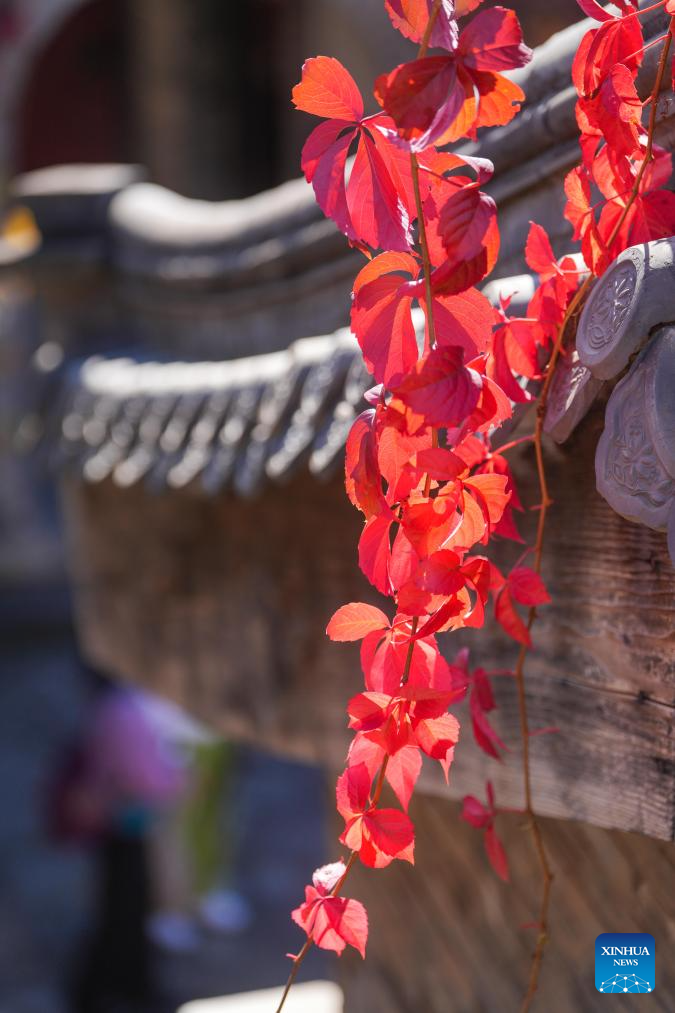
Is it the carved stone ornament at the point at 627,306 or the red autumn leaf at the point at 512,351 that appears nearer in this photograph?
the carved stone ornament at the point at 627,306

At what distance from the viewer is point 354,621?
2.27ft

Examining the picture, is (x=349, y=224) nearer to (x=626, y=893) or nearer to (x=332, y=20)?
(x=626, y=893)

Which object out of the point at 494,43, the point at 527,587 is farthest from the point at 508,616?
the point at 494,43

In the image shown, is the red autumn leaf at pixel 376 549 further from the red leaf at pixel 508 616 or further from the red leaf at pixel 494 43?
the red leaf at pixel 494 43

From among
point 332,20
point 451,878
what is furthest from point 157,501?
point 332,20

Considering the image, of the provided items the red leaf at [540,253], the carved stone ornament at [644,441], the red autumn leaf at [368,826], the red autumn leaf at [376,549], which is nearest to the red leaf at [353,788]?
the red autumn leaf at [368,826]

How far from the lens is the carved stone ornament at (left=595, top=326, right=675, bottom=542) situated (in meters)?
0.60

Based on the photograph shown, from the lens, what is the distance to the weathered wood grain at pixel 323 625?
775mm

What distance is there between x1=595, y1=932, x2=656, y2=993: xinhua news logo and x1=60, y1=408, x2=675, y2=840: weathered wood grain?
0.30 ft

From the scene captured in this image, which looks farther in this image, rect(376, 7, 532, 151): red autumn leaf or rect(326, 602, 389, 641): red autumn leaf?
rect(326, 602, 389, 641): red autumn leaf

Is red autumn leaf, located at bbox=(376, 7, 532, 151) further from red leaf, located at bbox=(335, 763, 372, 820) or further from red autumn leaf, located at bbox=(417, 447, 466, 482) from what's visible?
red leaf, located at bbox=(335, 763, 372, 820)

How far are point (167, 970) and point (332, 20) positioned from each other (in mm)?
3422

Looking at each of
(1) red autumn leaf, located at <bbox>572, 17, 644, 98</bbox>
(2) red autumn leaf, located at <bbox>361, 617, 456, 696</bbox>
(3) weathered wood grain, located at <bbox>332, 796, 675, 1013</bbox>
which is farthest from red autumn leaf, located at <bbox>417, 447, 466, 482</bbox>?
(3) weathered wood grain, located at <bbox>332, 796, 675, 1013</bbox>

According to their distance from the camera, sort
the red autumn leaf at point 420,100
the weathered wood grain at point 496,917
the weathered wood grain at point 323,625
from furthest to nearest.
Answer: the weathered wood grain at point 496,917 → the weathered wood grain at point 323,625 → the red autumn leaf at point 420,100
